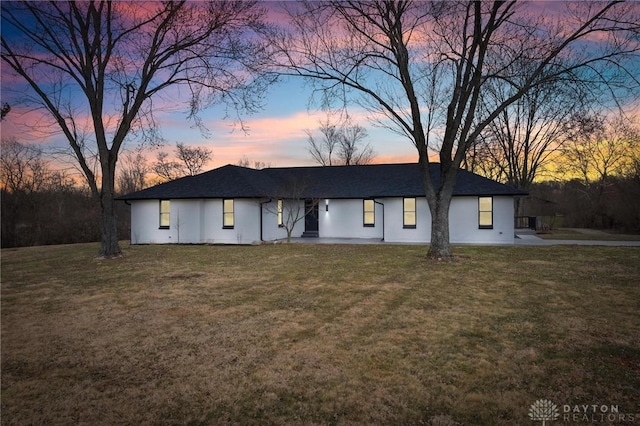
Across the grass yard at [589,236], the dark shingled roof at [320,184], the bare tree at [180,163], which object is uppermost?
the bare tree at [180,163]

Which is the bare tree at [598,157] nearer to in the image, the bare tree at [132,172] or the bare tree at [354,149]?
the bare tree at [354,149]

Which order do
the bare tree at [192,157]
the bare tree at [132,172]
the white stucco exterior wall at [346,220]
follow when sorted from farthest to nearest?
the bare tree at [132,172] → the bare tree at [192,157] → the white stucco exterior wall at [346,220]

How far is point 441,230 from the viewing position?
13633 millimetres

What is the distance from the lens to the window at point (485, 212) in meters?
19.7

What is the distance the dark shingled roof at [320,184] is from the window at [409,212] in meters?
0.53

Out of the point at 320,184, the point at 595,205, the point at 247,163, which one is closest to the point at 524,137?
the point at 595,205

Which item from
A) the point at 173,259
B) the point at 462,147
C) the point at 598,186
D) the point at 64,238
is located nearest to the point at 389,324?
the point at 462,147

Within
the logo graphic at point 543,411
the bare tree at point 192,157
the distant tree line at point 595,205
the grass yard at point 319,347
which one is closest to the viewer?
the logo graphic at point 543,411

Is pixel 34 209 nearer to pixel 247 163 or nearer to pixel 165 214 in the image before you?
pixel 165 214

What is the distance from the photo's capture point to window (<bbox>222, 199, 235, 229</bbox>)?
20938mm

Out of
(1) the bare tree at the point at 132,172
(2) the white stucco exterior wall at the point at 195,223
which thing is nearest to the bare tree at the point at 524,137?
(2) the white stucco exterior wall at the point at 195,223

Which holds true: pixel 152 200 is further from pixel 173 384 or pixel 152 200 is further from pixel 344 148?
pixel 344 148

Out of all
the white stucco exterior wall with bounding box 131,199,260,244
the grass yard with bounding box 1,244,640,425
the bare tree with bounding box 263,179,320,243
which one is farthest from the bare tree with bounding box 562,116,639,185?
the grass yard with bounding box 1,244,640,425

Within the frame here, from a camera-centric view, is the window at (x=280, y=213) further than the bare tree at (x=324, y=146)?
No
